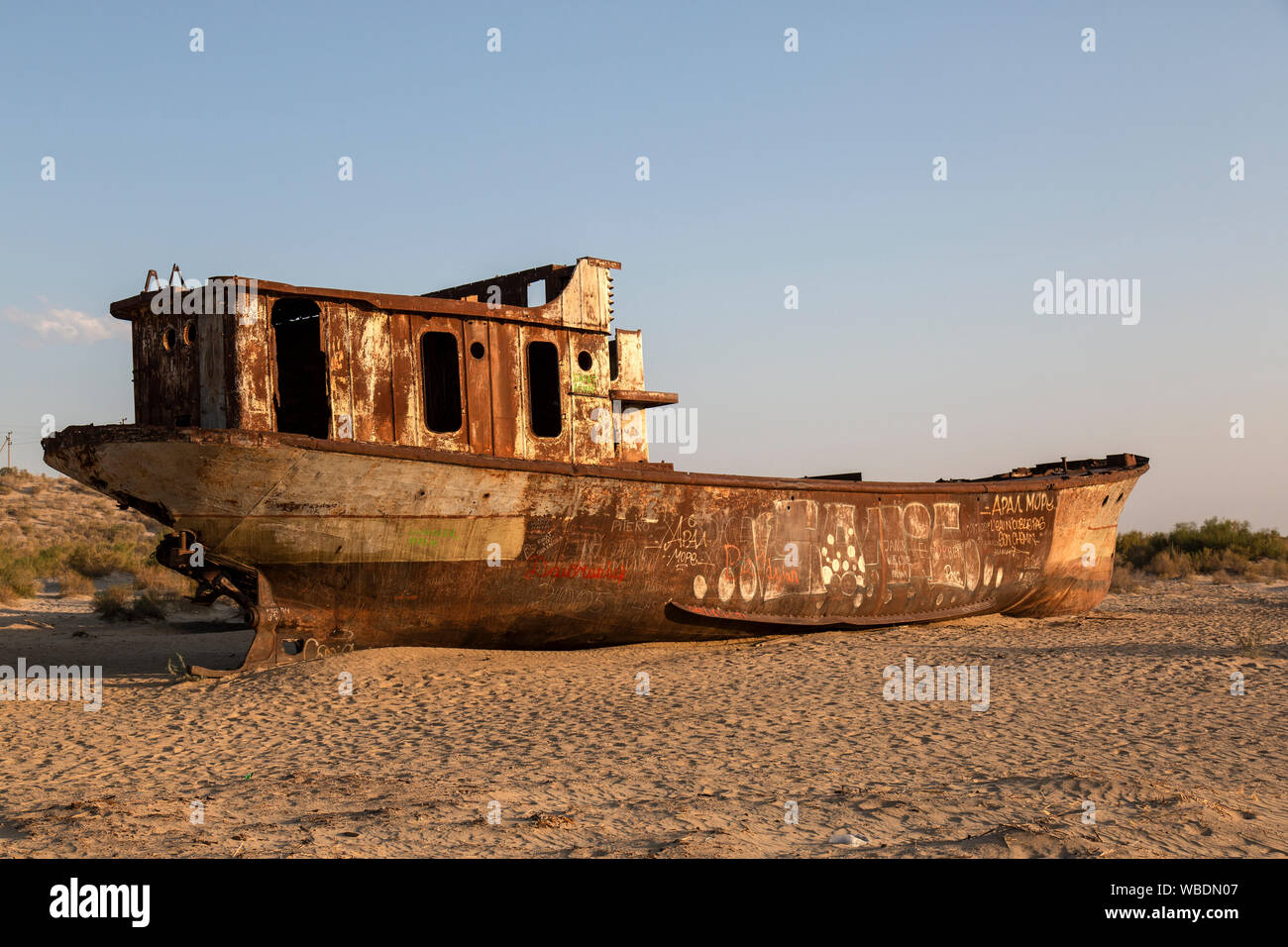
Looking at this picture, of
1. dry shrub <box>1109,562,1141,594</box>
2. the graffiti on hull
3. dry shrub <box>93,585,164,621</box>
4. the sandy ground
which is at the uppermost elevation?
the graffiti on hull

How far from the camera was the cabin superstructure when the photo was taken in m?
8.54

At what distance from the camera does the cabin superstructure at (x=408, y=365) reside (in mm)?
8539

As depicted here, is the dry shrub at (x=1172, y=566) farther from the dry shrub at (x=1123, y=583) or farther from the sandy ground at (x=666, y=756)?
the sandy ground at (x=666, y=756)

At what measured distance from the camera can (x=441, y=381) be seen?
10.5 meters

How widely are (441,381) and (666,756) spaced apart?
5398 mm

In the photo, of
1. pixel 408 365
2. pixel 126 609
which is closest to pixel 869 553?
pixel 408 365

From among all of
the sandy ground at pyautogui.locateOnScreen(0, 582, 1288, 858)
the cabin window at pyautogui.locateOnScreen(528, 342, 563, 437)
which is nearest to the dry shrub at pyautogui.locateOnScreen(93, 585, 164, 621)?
the sandy ground at pyautogui.locateOnScreen(0, 582, 1288, 858)

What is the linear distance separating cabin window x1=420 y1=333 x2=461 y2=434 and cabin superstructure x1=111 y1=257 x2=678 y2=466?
2 centimetres

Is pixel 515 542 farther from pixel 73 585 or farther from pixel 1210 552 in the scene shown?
pixel 1210 552

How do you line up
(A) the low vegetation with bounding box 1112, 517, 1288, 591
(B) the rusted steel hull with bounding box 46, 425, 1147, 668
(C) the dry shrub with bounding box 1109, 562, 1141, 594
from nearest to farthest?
(B) the rusted steel hull with bounding box 46, 425, 1147, 668, (C) the dry shrub with bounding box 1109, 562, 1141, 594, (A) the low vegetation with bounding box 1112, 517, 1288, 591

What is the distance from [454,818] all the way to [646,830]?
93 cm

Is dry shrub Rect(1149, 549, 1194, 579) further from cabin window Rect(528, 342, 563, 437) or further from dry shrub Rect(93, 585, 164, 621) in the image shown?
dry shrub Rect(93, 585, 164, 621)

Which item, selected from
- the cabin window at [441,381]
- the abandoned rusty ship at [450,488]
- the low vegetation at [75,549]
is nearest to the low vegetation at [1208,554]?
the abandoned rusty ship at [450,488]

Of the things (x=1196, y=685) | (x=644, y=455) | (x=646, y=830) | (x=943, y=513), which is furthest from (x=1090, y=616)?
(x=646, y=830)
